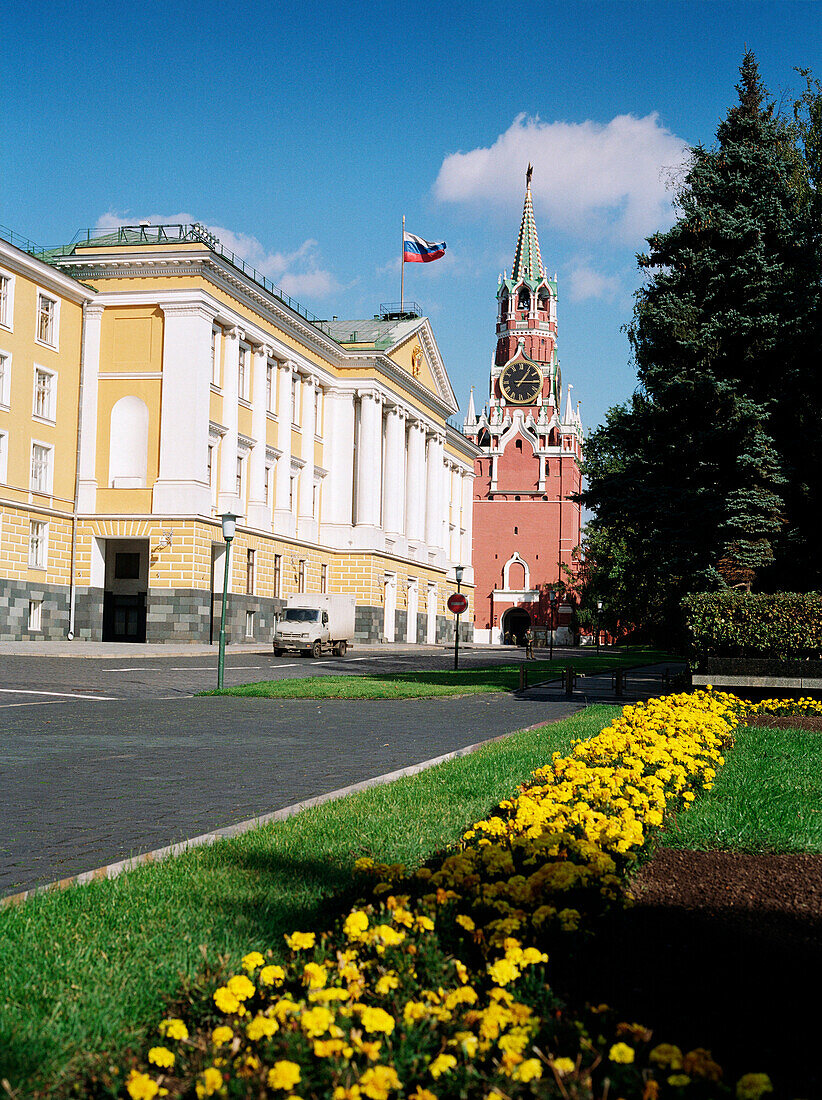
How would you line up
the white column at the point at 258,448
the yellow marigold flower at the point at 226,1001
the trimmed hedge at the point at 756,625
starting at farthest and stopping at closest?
1. the white column at the point at 258,448
2. the trimmed hedge at the point at 756,625
3. the yellow marigold flower at the point at 226,1001

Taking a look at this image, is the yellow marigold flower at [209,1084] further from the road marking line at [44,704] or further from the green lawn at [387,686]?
the green lawn at [387,686]

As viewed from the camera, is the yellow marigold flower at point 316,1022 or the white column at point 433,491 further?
the white column at point 433,491

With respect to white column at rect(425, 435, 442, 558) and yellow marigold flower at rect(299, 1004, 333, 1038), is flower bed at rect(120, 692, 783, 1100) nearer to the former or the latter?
yellow marigold flower at rect(299, 1004, 333, 1038)

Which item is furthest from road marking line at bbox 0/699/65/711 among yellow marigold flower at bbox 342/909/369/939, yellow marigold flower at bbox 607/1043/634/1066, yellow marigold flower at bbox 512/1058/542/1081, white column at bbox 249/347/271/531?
white column at bbox 249/347/271/531

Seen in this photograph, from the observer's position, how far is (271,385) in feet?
181

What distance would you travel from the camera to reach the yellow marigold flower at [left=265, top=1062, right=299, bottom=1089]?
2733 mm

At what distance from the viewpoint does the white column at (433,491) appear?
253 feet

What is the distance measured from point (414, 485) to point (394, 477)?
5.71 m

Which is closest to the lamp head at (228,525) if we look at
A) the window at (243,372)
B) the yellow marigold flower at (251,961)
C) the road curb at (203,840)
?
the road curb at (203,840)

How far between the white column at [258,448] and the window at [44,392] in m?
10.6

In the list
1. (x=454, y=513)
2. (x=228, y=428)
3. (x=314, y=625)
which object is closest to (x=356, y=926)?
(x=314, y=625)

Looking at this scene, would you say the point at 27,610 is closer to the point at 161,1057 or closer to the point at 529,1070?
the point at 161,1057

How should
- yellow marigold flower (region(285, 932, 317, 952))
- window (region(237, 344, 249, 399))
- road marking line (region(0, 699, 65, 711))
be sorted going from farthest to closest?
1. window (region(237, 344, 249, 399))
2. road marking line (region(0, 699, 65, 711))
3. yellow marigold flower (region(285, 932, 317, 952))

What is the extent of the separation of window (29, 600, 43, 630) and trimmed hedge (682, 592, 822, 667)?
32111 mm
